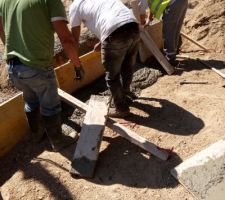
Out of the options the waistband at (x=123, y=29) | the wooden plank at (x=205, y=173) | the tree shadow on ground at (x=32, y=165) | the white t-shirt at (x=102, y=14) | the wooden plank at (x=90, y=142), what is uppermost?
the white t-shirt at (x=102, y=14)

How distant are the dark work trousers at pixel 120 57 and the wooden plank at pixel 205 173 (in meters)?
1.32

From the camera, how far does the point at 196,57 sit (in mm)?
6777

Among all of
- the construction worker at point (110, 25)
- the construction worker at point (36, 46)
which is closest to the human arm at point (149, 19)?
the construction worker at point (110, 25)

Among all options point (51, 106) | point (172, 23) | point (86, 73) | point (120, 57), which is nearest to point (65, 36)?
point (51, 106)

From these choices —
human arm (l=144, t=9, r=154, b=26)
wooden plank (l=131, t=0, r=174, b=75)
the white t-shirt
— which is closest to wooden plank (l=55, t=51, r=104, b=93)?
wooden plank (l=131, t=0, r=174, b=75)

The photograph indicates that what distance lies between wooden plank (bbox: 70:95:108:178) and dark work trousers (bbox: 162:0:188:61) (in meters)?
2.05

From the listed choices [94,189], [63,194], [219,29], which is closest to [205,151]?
[94,189]

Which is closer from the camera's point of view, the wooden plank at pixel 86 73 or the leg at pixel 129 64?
the leg at pixel 129 64

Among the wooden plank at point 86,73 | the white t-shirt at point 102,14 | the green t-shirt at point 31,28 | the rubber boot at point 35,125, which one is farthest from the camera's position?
the wooden plank at point 86,73

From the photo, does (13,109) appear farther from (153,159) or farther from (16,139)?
(153,159)

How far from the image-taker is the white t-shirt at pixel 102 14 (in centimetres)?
429

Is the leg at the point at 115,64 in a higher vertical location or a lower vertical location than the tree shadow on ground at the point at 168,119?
higher

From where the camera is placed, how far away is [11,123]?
187 inches

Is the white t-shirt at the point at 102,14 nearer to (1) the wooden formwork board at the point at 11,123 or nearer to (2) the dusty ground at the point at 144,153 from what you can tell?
(1) the wooden formwork board at the point at 11,123
